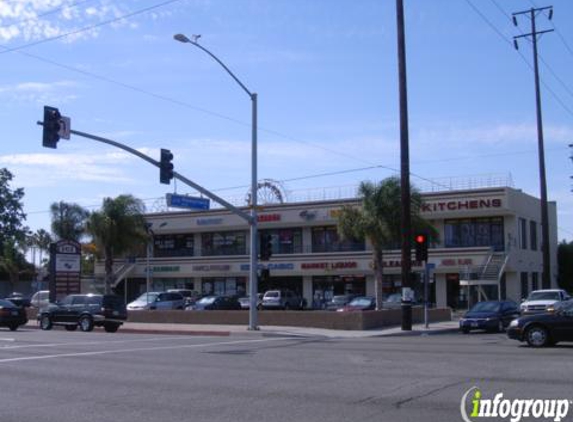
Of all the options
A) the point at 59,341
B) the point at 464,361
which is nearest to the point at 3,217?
the point at 59,341

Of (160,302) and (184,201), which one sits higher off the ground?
(184,201)

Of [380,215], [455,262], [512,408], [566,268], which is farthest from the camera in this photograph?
[566,268]

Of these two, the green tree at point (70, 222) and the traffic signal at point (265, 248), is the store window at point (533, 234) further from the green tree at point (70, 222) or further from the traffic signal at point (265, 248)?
the green tree at point (70, 222)

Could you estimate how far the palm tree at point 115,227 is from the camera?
50094 mm

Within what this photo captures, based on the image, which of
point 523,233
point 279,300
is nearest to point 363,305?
point 279,300

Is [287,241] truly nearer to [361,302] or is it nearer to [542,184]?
[361,302]

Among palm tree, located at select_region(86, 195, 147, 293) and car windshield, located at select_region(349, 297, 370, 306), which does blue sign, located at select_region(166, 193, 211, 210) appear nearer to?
car windshield, located at select_region(349, 297, 370, 306)

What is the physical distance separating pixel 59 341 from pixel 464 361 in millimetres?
15035

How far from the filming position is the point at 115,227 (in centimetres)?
→ 5022

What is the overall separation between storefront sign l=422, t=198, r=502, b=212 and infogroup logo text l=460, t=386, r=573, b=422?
39247 mm


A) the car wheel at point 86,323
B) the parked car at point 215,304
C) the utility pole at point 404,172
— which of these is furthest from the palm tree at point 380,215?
the car wheel at point 86,323

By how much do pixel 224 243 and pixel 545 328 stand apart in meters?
46.9

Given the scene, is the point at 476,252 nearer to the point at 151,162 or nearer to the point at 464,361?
the point at 151,162

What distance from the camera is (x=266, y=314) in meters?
36.3
